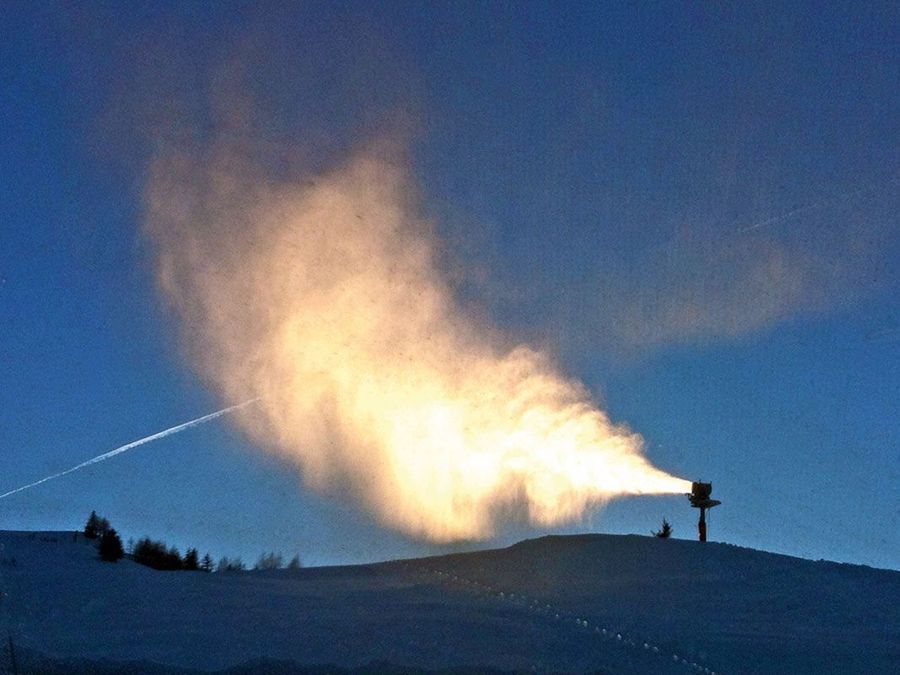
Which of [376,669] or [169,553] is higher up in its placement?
[169,553]

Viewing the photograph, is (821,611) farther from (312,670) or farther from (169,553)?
(169,553)

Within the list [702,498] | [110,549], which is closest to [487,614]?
[110,549]

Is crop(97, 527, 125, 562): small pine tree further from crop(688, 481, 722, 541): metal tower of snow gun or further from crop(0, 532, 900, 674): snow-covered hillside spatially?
crop(688, 481, 722, 541): metal tower of snow gun

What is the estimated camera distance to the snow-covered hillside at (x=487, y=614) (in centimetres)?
1689

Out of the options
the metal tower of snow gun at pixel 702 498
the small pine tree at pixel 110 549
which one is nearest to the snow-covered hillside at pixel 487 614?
the small pine tree at pixel 110 549

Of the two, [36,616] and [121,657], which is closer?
[121,657]

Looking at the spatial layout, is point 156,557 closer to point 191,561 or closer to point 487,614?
point 191,561

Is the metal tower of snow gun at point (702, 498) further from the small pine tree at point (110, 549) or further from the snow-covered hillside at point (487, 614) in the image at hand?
the small pine tree at point (110, 549)

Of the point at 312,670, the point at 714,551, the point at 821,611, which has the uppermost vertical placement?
the point at 714,551

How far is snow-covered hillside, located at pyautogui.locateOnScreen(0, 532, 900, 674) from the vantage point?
1689 centimetres

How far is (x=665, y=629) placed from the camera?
18.7m

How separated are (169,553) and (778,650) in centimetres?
3121

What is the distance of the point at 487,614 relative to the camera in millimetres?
19266

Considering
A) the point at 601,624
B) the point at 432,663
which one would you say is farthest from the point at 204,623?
the point at 601,624
